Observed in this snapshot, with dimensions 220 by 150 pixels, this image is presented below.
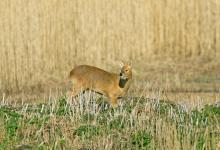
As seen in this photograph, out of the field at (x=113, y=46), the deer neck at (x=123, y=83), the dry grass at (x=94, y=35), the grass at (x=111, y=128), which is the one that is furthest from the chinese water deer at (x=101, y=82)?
the dry grass at (x=94, y=35)

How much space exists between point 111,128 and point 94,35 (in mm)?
9329

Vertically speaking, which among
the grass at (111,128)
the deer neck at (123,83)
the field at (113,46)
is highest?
the field at (113,46)

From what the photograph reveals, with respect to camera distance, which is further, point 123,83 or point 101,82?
point 101,82

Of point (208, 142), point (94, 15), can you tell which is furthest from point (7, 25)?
point (208, 142)

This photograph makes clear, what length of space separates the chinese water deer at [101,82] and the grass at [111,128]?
2.53 metres

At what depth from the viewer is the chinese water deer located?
1430 centimetres

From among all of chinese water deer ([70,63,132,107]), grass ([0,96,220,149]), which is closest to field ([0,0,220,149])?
chinese water deer ([70,63,132,107])

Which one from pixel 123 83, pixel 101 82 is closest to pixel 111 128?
pixel 123 83

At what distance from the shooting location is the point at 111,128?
9.87 m

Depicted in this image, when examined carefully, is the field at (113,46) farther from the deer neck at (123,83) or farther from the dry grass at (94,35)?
the deer neck at (123,83)

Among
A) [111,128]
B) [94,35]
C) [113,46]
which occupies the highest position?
[94,35]

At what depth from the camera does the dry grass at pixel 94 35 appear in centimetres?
1784

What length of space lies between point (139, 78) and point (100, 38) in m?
1.52

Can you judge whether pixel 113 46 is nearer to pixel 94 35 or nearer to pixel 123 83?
pixel 94 35
